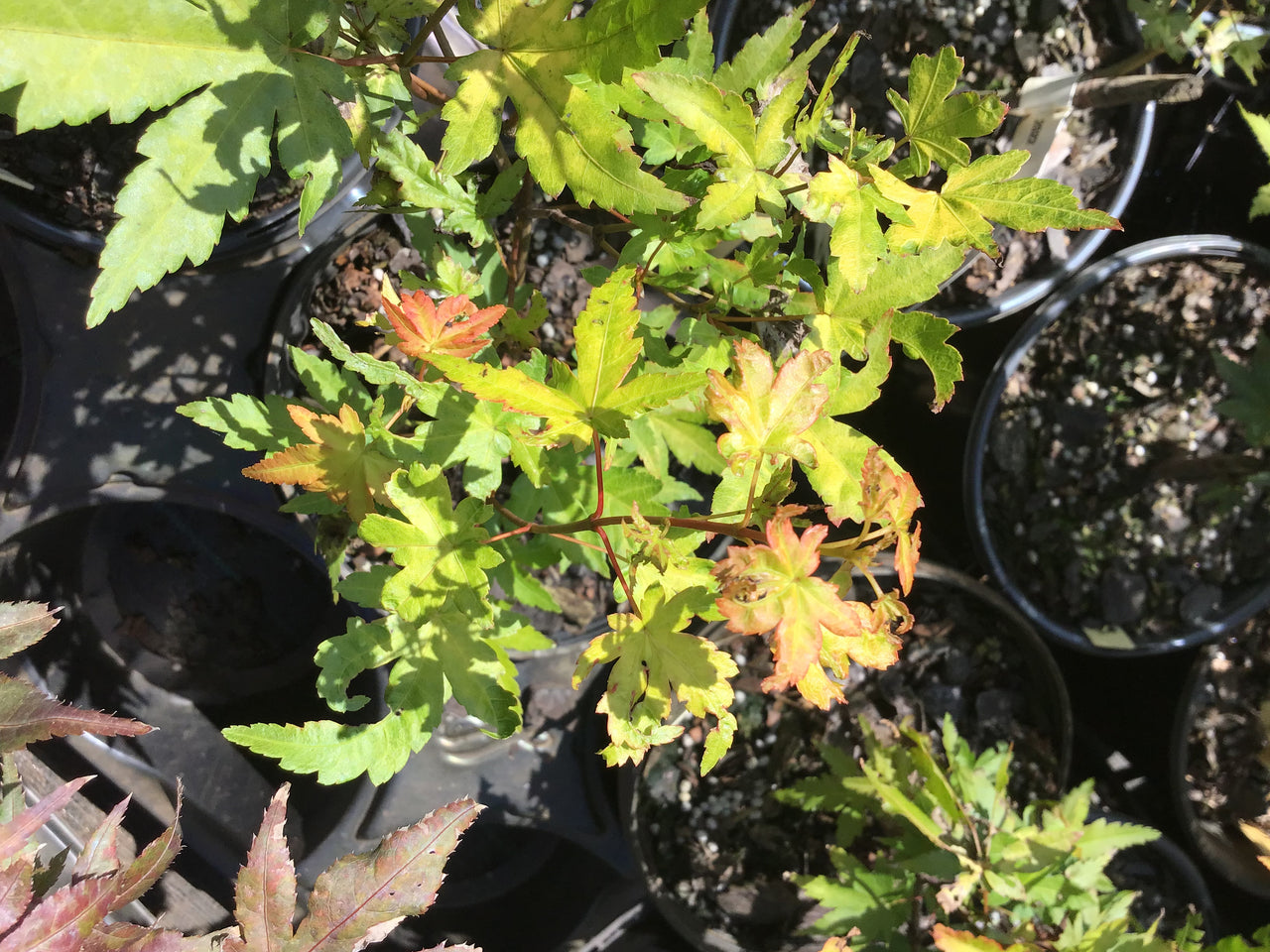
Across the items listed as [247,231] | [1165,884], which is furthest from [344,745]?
[1165,884]

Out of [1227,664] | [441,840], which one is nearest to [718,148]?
[441,840]

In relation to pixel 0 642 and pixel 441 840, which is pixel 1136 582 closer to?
pixel 441 840

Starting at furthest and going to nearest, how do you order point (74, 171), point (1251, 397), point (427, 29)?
1. point (1251, 397)
2. point (74, 171)
3. point (427, 29)

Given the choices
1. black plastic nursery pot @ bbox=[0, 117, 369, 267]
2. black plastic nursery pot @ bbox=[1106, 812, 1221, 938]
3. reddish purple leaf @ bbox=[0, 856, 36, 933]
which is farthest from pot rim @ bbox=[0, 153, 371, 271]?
black plastic nursery pot @ bbox=[1106, 812, 1221, 938]

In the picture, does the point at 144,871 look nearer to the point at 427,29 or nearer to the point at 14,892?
the point at 14,892

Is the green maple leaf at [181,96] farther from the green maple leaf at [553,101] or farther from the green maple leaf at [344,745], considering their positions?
the green maple leaf at [344,745]
